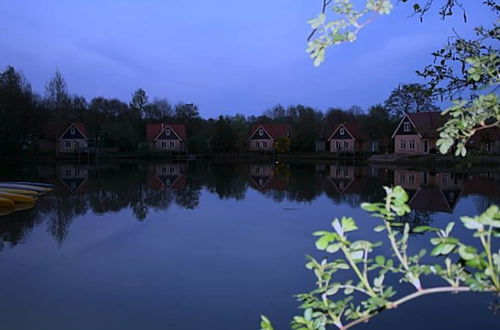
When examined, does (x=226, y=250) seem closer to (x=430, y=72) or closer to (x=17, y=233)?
(x=17, y=233)

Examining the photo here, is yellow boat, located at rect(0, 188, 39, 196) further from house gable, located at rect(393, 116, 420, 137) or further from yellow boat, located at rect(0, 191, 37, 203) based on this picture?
house gable, located at rect(393, 116, 420, 137)

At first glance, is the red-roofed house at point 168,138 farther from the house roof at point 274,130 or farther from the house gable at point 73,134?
the house roof at point 274,130

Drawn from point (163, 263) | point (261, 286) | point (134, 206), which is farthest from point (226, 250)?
point (134, 206)

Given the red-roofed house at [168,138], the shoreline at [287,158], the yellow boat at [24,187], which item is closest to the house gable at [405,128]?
the shoreline at [287,158]

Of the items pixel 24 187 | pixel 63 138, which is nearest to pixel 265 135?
pixel 63 138

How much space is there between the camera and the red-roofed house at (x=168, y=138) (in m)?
58.6

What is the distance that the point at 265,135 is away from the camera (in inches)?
2343

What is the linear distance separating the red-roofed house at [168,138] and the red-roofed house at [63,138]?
823cm

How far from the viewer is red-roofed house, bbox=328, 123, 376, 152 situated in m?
55.2

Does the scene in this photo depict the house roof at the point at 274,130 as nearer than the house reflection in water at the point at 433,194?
No

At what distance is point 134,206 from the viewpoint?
17.2 meters

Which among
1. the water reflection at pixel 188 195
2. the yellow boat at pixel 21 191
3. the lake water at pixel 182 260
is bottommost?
the lake water at pixel 182 260

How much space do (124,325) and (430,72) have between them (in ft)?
15.4

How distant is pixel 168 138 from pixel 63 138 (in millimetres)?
12475
